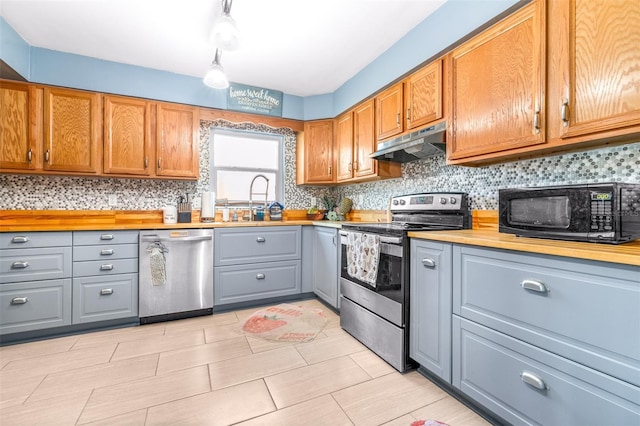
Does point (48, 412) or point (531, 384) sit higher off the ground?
point (531, 384)

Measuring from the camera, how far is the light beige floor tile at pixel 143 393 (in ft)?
4.98

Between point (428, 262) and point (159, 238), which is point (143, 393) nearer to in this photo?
point (159, 238)

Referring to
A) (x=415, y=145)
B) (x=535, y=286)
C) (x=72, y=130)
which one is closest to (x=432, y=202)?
(x=415, y=145)

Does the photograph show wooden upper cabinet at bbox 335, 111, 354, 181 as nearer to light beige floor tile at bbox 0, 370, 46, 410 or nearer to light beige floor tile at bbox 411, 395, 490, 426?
light beige floor tile at bbox 411, 395, 490, 426

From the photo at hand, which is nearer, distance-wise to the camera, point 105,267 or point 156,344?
point 156,344

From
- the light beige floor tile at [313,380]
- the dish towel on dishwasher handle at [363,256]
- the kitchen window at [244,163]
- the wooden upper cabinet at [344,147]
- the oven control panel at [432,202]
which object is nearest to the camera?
the light beige floor tile at [313,380]

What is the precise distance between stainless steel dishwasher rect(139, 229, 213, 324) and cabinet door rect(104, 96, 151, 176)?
790mm

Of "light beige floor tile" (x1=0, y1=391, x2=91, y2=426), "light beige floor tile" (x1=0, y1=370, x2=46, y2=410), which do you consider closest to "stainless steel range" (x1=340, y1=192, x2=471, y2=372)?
"light beige floor tile" (x1=0, y1=391, x2=91, y2=426)

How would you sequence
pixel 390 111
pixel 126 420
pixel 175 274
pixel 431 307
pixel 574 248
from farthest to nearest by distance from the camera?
pixel 175 274 → pixel 390 111 → pixel 431 307 → pixel 126 420 → pixel 574 248

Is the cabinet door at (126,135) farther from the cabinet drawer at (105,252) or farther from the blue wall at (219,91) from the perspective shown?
the cabinet drawer at (105,252)

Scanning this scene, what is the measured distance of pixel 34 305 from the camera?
233 centimetres

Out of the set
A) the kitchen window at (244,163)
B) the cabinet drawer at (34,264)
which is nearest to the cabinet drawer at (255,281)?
the kitchen window at (244,163)

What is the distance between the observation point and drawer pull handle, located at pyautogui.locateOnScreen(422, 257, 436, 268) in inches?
67.5

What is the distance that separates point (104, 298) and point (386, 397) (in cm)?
249
